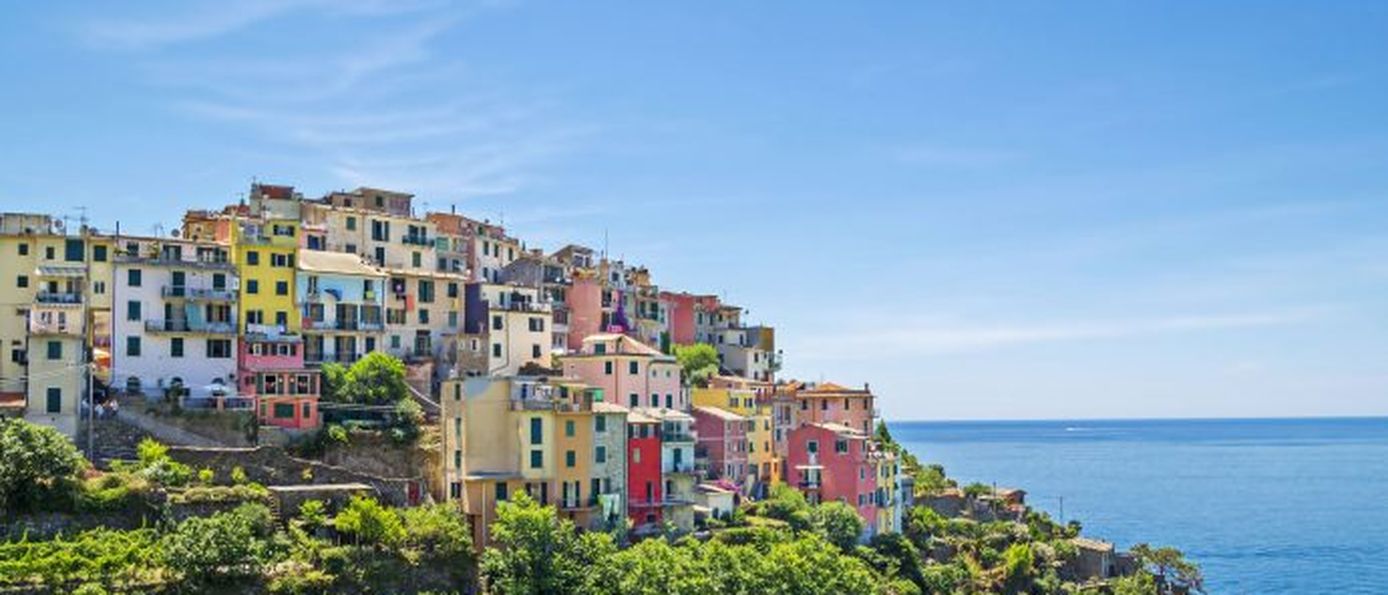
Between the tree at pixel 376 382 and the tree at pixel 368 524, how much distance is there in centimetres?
835

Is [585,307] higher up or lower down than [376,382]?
higher up

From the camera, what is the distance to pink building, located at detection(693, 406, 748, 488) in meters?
65.8

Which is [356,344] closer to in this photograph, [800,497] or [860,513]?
[800,497]

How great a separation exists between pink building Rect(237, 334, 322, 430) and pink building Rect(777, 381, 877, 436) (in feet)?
101

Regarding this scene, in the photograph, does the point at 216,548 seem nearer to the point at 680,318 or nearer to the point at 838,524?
the point at 838,524

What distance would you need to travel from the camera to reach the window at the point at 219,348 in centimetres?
5356

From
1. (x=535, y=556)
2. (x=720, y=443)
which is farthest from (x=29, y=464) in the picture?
(x=720, y=443)

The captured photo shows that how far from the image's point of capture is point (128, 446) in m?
49.1

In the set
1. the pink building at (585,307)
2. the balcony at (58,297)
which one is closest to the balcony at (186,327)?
the balcony at (58,297)

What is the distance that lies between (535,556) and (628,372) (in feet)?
54.3

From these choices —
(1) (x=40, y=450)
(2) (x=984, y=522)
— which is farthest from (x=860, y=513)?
(1) (x=40, y=450)

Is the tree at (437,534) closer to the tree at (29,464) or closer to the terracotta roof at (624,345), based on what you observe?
the tree at (29,464)

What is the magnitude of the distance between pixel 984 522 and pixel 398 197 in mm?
39098

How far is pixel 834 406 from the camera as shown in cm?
7712
